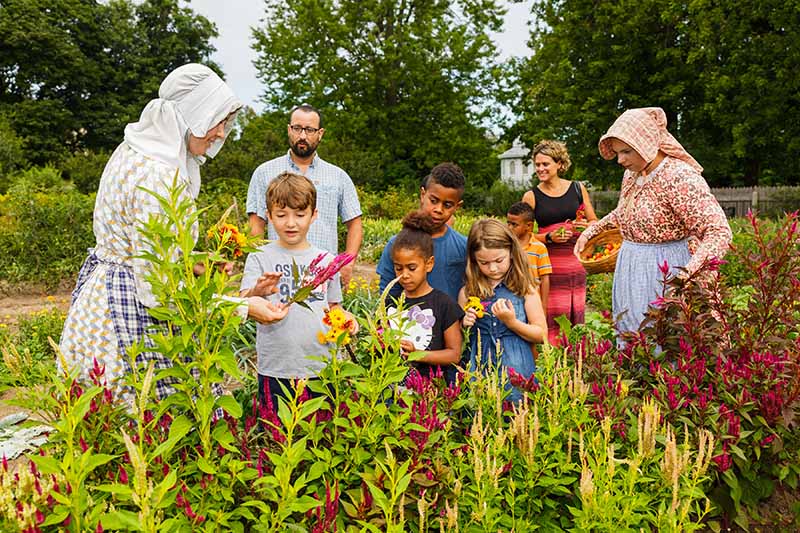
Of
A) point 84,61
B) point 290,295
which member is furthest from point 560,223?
point 84,61

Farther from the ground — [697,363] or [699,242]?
[699,242]

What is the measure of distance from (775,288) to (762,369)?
493 millimetres

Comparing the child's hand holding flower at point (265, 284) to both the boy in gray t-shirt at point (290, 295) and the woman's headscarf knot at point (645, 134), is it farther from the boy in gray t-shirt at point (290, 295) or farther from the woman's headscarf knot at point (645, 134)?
the woman's headscarf knot at point (645, 134)

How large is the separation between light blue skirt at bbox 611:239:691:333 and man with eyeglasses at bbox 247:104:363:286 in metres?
1.63

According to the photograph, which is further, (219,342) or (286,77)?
(286,77)

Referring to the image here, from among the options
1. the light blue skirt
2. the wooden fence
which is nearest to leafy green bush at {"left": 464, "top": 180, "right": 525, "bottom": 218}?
the wooden fence

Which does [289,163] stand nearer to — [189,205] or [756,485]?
[189,205]

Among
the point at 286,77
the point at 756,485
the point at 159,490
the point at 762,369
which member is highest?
the point at 286,77

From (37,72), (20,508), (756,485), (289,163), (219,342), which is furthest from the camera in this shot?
(37,72)

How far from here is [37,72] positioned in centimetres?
3102

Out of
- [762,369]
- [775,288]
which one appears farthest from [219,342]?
[775,288]

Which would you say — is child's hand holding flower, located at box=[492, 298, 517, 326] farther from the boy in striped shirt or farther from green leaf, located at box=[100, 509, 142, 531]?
green leaf, located at box=[100, 509, 142, 531]

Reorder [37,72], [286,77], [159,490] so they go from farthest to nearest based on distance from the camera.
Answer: [37,72] → [286,77] → [159,490]

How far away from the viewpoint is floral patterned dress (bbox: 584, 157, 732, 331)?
9.48 ft
